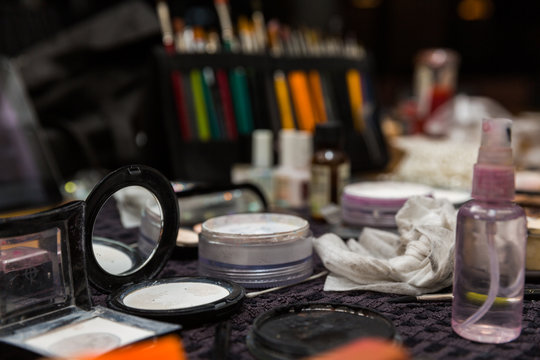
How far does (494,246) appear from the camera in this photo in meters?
0.44

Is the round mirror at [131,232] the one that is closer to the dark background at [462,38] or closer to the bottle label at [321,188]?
the bottle label at [321,188]

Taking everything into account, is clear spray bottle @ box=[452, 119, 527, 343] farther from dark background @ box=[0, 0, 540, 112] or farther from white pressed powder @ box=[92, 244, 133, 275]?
dark background @ box=[0, 0, 540, 112]

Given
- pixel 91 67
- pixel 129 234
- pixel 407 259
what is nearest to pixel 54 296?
pixel 129 234

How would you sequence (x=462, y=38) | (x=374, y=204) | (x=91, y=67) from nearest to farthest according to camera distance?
(x=374, y=204) < (x=91, y=67) < (x=462, y=38)

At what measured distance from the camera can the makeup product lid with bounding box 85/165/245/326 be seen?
1.57 feet

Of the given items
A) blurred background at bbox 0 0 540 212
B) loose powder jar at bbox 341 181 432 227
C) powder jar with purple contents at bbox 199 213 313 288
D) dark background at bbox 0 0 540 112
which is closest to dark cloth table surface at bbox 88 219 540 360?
powder jar with purple contents at bbox 199 213 313 288

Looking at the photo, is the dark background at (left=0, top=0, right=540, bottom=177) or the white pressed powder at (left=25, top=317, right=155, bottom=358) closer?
the white pressed powder at (left=25, top=317, right=155, bottom=358)

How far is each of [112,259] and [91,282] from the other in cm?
4

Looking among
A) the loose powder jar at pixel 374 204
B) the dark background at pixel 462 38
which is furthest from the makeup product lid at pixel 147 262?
the dark background at pixel 462 38

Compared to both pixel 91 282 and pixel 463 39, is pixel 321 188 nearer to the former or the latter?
pixel 91 282

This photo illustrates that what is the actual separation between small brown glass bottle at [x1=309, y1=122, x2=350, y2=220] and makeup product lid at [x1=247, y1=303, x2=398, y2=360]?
0.36m

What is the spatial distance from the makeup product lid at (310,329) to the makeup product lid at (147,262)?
5 centimetres

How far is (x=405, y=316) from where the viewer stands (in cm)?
50

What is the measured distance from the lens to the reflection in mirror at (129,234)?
539 millimetres
